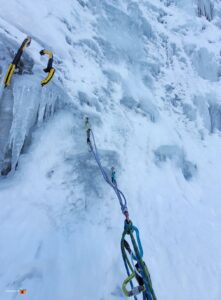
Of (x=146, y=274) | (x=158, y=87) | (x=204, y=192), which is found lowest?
(x=204, y=192)

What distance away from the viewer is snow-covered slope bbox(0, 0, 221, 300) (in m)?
4.49

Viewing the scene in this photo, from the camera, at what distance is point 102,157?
20.5 feet

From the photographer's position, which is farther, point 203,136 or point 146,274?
point 203,136

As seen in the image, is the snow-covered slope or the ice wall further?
the ice wall

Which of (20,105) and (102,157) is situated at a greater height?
(20,105)

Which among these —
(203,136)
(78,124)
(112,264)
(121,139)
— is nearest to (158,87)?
(203,136)

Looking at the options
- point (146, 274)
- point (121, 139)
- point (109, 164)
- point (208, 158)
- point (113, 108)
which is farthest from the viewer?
point (208, 158)

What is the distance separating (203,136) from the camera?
32.1 ft

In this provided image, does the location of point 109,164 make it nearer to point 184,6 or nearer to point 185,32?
point 185,32

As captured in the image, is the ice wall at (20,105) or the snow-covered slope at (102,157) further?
the ice wall at (20,105)

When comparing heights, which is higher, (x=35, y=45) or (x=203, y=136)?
(x=35, y=45)

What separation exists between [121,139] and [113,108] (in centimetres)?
105

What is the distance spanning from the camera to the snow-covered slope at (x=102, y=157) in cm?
449

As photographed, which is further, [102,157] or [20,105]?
[102,157]
